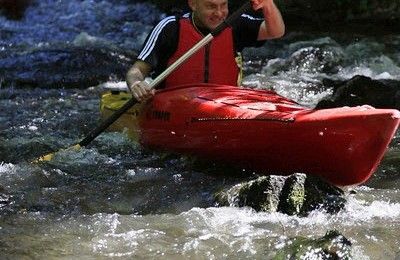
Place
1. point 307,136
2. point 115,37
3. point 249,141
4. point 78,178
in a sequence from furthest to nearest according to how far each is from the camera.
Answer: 1. point 115,37
2. point 78,178
3. point 249,141
4. point 307,136

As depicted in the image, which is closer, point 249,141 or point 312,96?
point 249,141

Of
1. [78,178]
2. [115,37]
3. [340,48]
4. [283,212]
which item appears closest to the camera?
[283,212]

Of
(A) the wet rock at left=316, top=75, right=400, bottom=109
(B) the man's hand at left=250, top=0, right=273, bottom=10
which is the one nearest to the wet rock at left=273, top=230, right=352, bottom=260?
(B) the man's hand at left=250, top=0, right=273, bottom=10

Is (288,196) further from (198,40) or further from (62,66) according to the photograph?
(62,66)

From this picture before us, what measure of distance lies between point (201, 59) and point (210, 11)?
0.31m

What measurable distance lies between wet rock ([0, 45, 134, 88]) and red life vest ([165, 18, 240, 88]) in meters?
2.59

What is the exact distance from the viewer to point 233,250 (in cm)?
271

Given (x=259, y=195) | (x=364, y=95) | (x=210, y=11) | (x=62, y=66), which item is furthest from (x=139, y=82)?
(x=62, y=66)

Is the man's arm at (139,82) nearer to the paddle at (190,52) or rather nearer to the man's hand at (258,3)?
the paddle at (190,52)

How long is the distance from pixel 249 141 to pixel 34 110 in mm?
2708

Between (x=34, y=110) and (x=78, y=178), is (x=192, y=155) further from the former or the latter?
(x=34, y=110)

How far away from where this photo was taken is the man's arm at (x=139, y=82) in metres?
3.96

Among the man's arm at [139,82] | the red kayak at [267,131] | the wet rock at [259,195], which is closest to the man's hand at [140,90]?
the man's arm at [139,82]

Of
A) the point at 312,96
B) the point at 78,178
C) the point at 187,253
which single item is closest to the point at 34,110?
the point at 78,178
